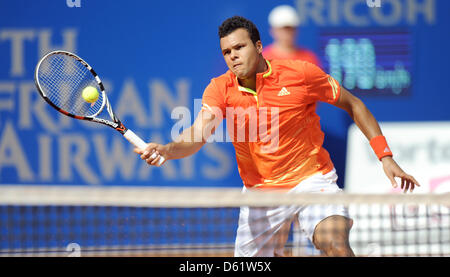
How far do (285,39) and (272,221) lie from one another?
169cm

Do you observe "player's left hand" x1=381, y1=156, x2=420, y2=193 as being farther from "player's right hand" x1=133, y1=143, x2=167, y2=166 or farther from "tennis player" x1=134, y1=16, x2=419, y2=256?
"player's right hand" x1=133, y1=143, x2=167, y2=166

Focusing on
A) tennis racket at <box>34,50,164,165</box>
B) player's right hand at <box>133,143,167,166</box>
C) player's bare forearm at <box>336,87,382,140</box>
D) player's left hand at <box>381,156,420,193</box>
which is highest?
tennis racket at <box>34,50,164,165</box>

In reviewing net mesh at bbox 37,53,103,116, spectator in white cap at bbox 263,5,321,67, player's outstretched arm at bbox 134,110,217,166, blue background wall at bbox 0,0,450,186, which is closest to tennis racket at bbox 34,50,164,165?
net mesh at bbox 37,53,103,116

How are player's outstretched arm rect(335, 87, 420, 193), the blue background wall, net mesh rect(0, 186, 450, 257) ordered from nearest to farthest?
player's outstretched arm rect(335, 87, 420, 193)
net mesh rect(0, 186, 450, 257)
the blue background wall

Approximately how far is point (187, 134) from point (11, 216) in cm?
230

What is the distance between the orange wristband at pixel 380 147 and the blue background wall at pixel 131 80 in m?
1.59

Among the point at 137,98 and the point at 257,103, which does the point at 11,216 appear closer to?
the point at 137,98

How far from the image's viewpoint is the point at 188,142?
3287 millimetres

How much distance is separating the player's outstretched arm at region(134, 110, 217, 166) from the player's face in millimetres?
263

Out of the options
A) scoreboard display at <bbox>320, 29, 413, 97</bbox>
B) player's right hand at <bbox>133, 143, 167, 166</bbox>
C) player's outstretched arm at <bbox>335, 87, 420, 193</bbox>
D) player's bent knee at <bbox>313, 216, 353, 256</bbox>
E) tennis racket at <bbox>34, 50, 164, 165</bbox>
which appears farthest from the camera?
scoreboard display at <bbox>320, 29, 413, 97</bbox>

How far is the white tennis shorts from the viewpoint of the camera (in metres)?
3.47

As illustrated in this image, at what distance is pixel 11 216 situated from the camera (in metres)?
5.07

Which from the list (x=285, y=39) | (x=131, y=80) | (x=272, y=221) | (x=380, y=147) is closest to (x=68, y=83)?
(x=131, y=80)
